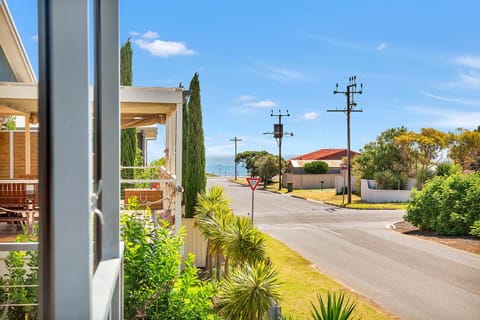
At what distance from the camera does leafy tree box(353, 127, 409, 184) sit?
32.9 metres

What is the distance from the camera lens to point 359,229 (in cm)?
1889

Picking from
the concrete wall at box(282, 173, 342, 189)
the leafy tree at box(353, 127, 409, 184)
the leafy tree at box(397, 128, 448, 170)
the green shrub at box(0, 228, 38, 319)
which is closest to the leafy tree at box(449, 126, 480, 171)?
the leafy tree at box(397, 128, 448, 170)

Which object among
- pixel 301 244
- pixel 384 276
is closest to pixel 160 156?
pixel 301 244

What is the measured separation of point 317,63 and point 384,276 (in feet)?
370

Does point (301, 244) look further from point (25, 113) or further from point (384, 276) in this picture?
point (25, 113)

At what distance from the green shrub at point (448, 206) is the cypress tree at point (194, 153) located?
10106 millimetres

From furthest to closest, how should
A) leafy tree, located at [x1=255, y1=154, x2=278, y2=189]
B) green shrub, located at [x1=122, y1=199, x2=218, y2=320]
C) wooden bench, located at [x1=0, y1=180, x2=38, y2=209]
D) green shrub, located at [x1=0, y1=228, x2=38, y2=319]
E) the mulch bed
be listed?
leafy tree, located at [x1=255, y1=154, x2=278, y2=189] → the mulch bed → wooden bench, located at [x1=0, y1=180, x2=38, y2=209] → green shrub, located at [x1=122, y1=199, x2=218, y2=320] → green shrub, located at [x1=0, y1=228, x2=38, y2=319]

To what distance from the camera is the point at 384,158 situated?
109ft

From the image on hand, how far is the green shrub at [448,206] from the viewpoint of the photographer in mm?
17319

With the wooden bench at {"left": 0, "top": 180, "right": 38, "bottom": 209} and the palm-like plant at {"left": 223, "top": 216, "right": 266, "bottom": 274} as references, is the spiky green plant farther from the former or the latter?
the wooden bench at {"left": 0, "top": 180, "right": 38, "bottom": 209}

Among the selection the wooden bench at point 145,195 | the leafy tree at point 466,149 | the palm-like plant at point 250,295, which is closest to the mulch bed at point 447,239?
the palm-like plant at point 250,295

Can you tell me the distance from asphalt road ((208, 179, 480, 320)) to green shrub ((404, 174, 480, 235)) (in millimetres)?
1552

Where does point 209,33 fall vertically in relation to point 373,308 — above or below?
above

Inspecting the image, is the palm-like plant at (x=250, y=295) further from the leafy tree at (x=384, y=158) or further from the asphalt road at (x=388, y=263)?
the leafy tree at (x=384, y=158)
